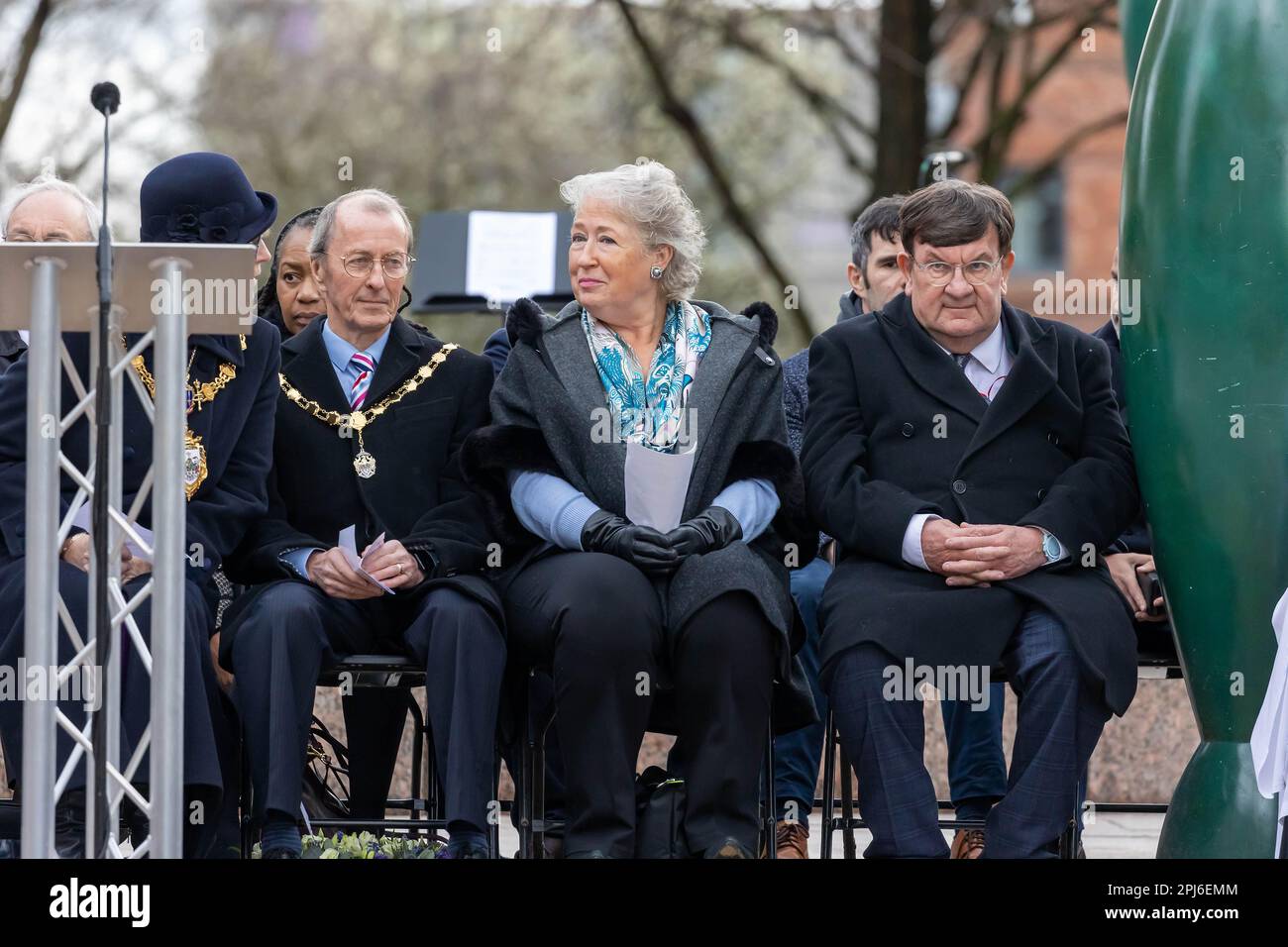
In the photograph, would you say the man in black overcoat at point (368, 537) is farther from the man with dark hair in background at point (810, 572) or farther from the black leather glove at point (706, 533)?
the man with dark hair in background at point (810, 572)

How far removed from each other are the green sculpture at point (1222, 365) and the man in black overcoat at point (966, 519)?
0.26 meters

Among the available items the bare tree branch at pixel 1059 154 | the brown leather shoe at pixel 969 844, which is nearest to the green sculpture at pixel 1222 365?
the brown leather shoe at pixel 969 844

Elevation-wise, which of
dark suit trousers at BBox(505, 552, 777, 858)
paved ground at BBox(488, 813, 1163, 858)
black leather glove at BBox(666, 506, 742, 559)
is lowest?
paved ground at BBox(488, 813, 1163, 858)

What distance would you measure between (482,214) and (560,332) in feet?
9.80

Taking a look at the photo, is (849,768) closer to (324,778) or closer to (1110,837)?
(324,778)

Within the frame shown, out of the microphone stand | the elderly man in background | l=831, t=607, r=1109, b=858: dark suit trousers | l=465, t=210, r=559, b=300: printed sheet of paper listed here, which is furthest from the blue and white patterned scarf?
l=465, t=210, r=559, b=300: printed sheet of paper

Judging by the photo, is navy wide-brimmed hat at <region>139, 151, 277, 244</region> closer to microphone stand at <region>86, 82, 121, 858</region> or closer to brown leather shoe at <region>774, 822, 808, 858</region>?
microphone stand at <region>86, 82, 121, 858</region>

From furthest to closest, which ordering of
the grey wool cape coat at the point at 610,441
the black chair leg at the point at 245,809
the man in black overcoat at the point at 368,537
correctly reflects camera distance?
the grey wool cape coat at the point at 610,441
the black chair leg at the point at 245,809
the man in black overcoat at the point at 368,537

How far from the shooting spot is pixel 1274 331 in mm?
5273

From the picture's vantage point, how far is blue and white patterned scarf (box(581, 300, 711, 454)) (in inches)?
217

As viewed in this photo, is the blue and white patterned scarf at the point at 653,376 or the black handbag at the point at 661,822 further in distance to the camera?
the blue and white patterned scarf at the point at 653,376

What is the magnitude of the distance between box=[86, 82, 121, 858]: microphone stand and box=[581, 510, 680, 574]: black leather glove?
1589 millimetres

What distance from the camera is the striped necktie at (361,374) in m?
5.71

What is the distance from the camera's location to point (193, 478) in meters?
5.35
